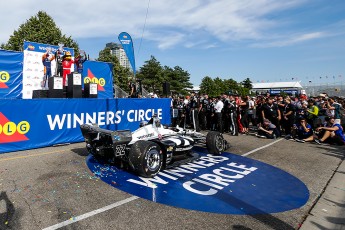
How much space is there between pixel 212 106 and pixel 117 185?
363 inches

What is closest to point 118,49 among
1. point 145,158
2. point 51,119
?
point 51,119

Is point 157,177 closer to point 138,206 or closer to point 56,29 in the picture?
point 138,206

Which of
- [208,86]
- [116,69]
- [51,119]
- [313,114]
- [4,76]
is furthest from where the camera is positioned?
[208,86]

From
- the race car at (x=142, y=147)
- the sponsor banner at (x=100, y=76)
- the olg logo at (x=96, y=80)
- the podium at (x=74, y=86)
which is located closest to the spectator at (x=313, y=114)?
the race car at (x=142, y=147)

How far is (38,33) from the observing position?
30.5 m

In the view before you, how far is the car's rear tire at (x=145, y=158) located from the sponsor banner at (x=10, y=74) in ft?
34.4

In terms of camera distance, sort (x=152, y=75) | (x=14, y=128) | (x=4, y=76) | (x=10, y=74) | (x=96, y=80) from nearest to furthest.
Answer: (x=14, y=128), (x=4, y=76), (x=10, y=74), (x=96, y=80), (x=152, y=75)

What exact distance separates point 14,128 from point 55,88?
6.57ft

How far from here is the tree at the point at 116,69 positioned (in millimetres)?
44719

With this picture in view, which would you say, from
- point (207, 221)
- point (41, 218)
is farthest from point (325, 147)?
point (41, 218)

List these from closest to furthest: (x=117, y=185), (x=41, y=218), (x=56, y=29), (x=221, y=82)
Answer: (x=41, y=218), (x=117, y=185), (x=56, y=29), (x=221, y=82)

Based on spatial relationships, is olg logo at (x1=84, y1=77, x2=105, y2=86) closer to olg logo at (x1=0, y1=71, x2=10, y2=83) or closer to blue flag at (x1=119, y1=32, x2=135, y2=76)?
blue flag at (x1=119, y1=32, x2=135, y2=76)

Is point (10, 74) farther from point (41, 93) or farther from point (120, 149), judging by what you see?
point (120, 149)

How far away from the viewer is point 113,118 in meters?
9.94
